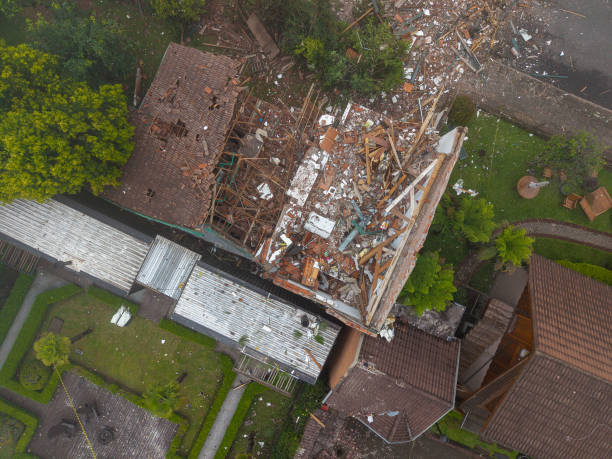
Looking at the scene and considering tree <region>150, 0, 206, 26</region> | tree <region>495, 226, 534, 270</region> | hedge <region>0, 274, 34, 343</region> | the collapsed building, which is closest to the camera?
the collapsed building

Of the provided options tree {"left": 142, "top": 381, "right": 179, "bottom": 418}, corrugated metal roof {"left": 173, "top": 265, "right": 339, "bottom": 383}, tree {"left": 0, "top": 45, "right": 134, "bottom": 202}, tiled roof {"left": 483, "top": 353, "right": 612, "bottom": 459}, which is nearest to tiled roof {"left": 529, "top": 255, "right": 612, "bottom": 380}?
tiled roof {"left": 483, "top": 353, "right": 612, "bottom": 459}

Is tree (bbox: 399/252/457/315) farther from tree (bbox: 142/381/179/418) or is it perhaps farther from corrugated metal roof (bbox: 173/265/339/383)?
tree (bbox: 142/381/179/418)

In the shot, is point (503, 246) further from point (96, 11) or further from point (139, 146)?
point (96, 11)

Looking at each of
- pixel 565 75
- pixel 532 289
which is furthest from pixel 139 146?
pixel 565 75

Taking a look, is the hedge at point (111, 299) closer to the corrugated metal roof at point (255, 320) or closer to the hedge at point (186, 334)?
the hedge at point (186, 334)

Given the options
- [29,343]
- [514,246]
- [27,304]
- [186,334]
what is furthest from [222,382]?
[514,246]
